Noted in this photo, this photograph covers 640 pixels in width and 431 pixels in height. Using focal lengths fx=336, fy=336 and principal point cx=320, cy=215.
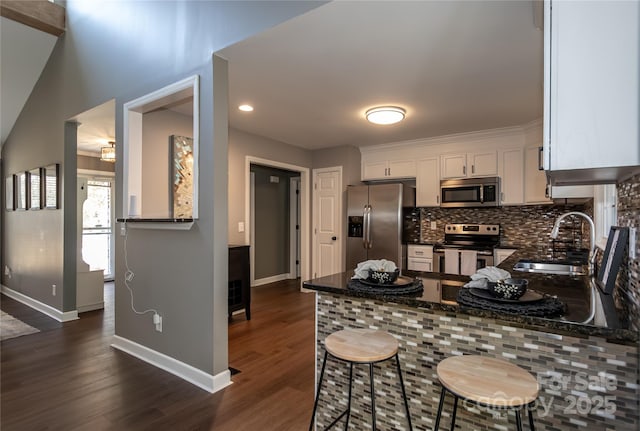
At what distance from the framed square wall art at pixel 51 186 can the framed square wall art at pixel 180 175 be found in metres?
1.62

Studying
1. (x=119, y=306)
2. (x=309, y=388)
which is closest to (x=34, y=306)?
(x=119, y=306)

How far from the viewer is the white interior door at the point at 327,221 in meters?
5.37

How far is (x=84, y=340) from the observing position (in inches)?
133

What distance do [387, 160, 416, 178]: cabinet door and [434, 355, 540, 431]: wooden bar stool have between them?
4.08 m

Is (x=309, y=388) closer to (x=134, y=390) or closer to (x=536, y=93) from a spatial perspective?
(x=134, y=390)

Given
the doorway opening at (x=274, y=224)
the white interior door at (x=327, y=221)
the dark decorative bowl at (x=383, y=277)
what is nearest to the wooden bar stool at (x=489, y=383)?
the dark decorative bowl at (x=383, y=277)

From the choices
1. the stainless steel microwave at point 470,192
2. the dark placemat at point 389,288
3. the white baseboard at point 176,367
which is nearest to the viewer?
the dark placemat at point 389,288

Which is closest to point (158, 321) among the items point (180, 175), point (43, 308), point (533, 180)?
point (180, 175)

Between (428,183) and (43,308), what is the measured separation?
18.0 feet

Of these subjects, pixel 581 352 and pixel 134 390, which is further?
pixel 134 390

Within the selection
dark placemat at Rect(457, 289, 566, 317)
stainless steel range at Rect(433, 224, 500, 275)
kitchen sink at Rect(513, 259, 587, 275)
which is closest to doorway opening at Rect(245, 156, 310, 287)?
stainless steel range at Rect(433, 224, 500, 275)

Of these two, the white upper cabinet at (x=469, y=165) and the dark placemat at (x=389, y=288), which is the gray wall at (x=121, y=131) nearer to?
the dark placemat at (x=389, y=288)

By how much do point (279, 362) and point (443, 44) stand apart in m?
2.75

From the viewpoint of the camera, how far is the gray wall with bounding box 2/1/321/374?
2414 mm
